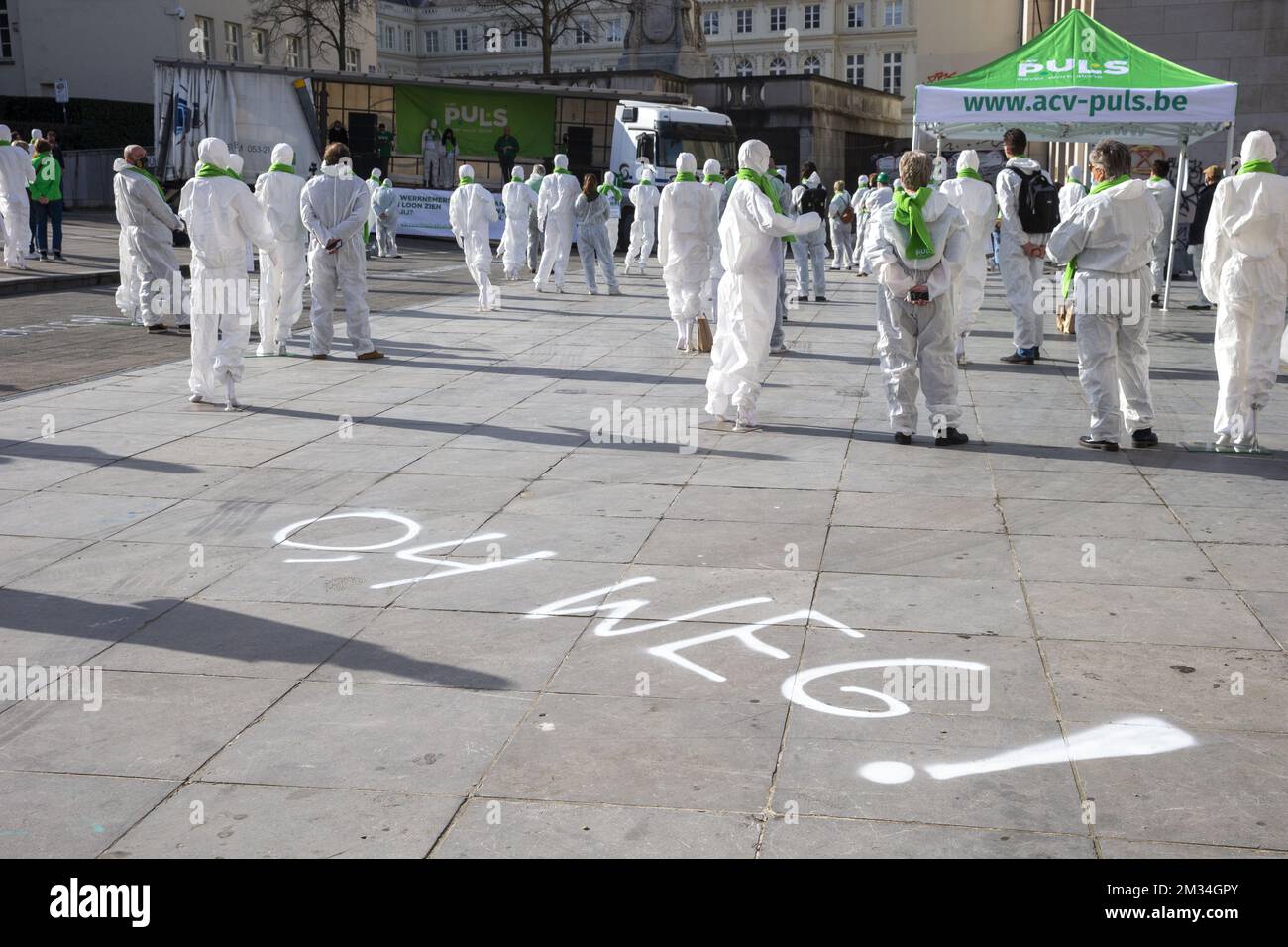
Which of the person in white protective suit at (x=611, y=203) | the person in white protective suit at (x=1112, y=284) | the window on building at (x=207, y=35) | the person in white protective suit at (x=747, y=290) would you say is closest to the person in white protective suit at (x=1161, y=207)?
the person in white protective suit at (x=1112, y=284)

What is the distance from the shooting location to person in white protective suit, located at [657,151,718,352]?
44.7 ft

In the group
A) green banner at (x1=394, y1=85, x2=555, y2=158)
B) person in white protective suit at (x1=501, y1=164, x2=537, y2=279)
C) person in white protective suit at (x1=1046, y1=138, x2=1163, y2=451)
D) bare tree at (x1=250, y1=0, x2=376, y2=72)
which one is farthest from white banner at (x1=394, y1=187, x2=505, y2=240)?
person in white protective suit at (x1=1046, y1=138, x2=1163, y2=451)

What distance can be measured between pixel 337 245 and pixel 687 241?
3.53 meters

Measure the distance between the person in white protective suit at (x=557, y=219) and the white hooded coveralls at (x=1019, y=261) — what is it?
8824 millimetres

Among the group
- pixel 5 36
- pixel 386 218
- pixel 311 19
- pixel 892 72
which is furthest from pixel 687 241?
pixel 892 72

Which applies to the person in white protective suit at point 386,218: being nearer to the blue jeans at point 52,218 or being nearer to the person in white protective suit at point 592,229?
the blue jeans at point 52,218

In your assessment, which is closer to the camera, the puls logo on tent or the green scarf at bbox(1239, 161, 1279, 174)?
the green scarf at bbox(1239, 161, 1279, 174)

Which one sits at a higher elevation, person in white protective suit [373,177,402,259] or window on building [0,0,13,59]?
window on building [0,0,13,59]

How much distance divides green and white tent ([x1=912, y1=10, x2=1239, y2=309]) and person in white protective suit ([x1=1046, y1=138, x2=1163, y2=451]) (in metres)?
5.80

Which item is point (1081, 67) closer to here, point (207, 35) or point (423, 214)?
point (423, 214)

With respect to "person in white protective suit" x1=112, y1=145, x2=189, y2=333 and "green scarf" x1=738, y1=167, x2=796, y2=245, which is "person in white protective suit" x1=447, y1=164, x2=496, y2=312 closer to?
"person in white protective suit" x1=112, y1=145, x2=189, y2=333

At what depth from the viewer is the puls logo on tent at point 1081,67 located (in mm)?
14445
